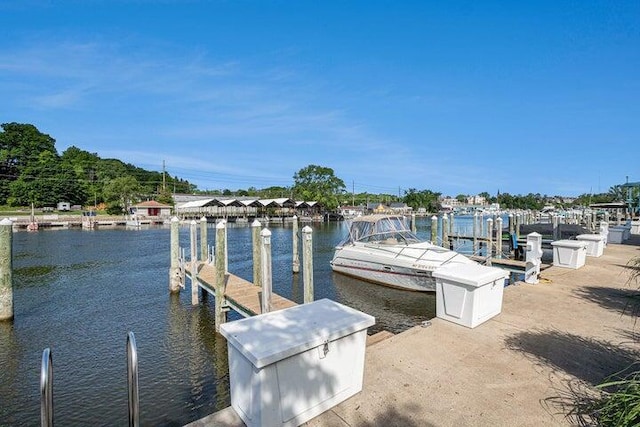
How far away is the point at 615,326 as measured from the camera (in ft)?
17.1

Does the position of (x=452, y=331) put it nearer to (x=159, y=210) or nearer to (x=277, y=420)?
(x=277, y=420)

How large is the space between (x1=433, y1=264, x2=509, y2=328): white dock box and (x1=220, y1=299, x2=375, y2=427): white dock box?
232 cm

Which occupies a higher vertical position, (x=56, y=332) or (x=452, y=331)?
(x=452, y=331)

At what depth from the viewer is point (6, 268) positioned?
9.36 m

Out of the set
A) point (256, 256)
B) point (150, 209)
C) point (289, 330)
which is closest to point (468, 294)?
point (289, 330)

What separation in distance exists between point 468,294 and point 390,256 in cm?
867

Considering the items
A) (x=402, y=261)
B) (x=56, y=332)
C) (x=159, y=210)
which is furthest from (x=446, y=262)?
(x=159, y=210)

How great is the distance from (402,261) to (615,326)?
8015 mm

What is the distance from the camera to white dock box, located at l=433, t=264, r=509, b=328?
5.03m

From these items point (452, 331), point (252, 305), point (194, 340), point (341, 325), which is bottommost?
point (194, 340)

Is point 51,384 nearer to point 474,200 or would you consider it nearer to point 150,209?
point 150,209

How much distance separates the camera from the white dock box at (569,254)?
9.81 m

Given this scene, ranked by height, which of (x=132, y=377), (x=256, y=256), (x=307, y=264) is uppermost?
(x=132, y=377)

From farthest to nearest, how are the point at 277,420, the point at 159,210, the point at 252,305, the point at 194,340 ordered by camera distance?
the point at 159,210 → the point at 194,340 → the point at 252,305 → the point at 277,420
